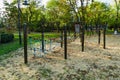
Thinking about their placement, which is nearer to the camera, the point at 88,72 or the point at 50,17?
the point at 88,72

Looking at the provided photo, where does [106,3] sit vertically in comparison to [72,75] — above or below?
above

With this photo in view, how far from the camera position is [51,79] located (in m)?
7.29

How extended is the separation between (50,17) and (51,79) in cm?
3301

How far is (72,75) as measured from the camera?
7730 millimetres

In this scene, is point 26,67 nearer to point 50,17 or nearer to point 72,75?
point 72,75

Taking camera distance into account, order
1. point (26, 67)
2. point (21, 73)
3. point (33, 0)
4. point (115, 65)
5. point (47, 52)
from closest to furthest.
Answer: point (21, 73) < point (26, 67) < point (115, 65) < point (47, 52) < point (33, 0)

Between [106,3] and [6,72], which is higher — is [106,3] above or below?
above

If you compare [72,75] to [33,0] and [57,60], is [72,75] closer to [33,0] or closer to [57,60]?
[57,60]

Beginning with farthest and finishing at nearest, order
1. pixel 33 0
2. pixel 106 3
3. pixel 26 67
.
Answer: pixel 106 3 → pixel 33 0 → pixel 26 67

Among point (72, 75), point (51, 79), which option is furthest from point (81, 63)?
point (51, 79)

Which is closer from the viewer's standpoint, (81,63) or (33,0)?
(81,63)

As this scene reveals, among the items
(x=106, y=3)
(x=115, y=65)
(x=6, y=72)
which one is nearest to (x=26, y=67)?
(x=6, y=72)

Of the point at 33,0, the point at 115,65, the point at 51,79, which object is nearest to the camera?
the point at 51,79

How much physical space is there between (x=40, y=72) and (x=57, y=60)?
2.33m
